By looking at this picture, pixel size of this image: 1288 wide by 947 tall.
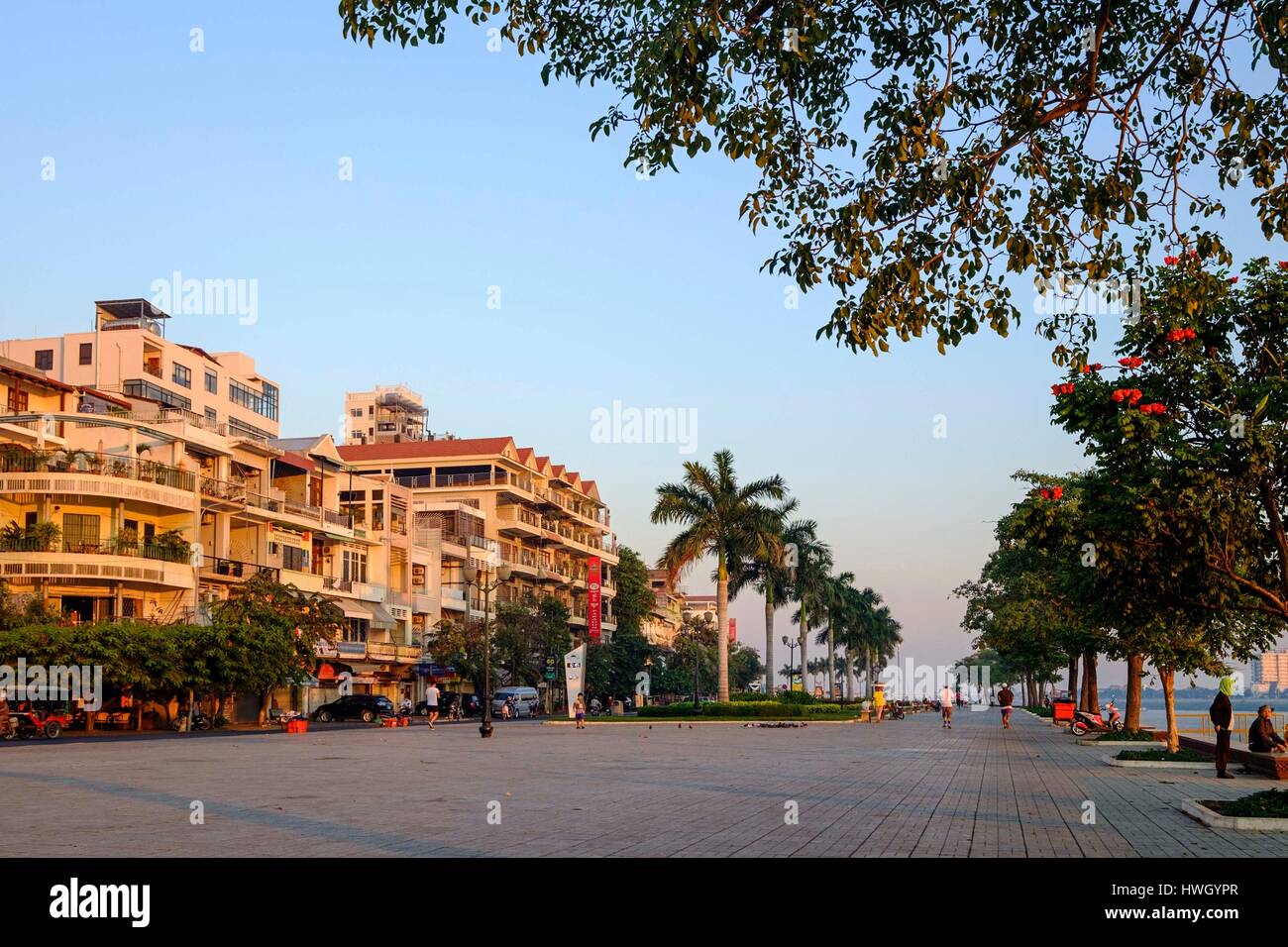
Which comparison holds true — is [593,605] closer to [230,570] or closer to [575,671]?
[575,671]

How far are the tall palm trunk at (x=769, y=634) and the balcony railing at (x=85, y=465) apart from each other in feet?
92.1

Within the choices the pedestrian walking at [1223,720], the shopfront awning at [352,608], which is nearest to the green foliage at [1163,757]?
the pedestrian walking at [1223,720]

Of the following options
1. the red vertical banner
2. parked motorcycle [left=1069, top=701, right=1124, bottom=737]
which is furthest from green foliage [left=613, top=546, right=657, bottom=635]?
parked motorcycle [left=1069, top=701, right=1124, bottom=737]

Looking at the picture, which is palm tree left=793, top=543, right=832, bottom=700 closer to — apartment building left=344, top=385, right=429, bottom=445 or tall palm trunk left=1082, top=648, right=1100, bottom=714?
tall palm trunk left=1082, top=648, right=1100, bottom=714

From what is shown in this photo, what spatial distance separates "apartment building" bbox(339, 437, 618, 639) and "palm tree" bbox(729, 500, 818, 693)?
2470 cm

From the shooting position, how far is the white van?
67750 millimetres

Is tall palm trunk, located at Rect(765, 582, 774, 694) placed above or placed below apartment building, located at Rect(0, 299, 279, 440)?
below

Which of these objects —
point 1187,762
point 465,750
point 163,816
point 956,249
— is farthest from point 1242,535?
point 465,750

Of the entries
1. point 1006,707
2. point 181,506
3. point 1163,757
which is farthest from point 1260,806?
point 181,506

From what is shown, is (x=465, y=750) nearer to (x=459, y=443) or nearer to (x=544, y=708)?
(x=544, y=708)

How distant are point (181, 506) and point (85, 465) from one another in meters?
4.75

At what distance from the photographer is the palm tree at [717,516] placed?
2247 inches

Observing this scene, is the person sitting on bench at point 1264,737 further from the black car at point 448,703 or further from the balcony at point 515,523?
the balcony at point 515,523

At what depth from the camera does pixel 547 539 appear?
10106 centimetres
